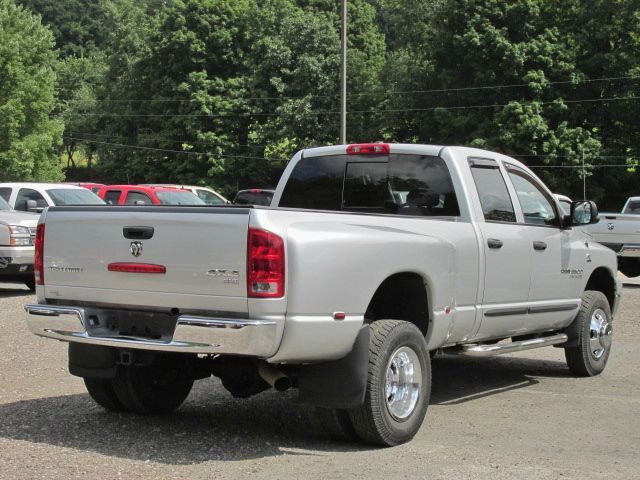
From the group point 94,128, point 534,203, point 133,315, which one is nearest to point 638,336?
point 534,203

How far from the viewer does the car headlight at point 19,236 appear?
52.1 feet

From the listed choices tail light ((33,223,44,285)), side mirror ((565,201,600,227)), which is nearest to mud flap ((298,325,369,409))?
tail light ((33,223,44,285))

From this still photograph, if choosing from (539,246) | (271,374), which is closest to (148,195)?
(539,246)

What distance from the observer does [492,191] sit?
7844 millimetres

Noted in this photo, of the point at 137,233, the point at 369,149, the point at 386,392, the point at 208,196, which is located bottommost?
the point at 386,392

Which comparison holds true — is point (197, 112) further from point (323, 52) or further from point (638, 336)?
point (638, 336)

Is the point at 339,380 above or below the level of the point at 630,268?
above

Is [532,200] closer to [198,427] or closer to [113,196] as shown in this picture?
[198,427]

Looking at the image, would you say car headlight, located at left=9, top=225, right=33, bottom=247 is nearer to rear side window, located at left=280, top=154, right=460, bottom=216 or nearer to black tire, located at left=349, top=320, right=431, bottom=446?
rear side window, located at left=280, top=154, right=460, bottom=216

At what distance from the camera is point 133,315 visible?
6.03 metres

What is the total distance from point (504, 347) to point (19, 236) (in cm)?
1065

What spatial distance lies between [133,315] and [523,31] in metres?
48.6

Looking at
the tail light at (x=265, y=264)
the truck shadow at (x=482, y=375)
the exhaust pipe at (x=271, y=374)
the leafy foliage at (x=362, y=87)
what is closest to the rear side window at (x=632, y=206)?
the truck shadow at (x=482, y=375)

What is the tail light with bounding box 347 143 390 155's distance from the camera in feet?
25.3
